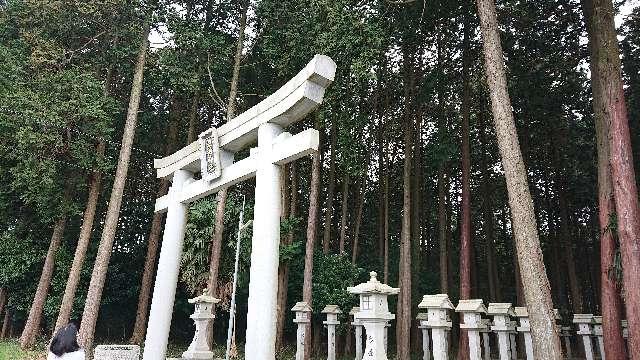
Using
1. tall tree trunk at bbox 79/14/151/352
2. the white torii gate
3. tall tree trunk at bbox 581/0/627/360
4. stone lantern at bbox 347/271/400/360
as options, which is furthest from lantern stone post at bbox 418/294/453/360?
tall tree trunk at bbox 79/14/151/352

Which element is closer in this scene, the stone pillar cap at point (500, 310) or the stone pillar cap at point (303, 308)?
the stone pillar cap at point (500, 310)

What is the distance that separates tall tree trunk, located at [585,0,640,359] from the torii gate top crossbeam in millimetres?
5745

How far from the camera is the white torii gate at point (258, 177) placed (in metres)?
4.74

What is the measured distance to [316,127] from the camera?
1366cm

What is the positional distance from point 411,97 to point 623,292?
28.8ft

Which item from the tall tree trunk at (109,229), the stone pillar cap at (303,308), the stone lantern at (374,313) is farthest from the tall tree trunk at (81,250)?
the stone lantern at (374,313)

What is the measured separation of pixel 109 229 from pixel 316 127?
6.45 m

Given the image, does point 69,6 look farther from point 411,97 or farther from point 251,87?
point 411,97

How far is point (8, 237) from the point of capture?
1411 centimetres

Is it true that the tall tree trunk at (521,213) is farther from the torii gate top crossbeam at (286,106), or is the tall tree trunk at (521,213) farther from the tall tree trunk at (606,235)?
the torii gate top crossbeam at (286,106)

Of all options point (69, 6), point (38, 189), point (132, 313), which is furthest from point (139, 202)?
point (69, 6)

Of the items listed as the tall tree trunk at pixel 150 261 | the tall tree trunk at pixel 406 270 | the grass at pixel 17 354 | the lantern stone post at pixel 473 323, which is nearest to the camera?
the lantern stone post at pixel 473 323

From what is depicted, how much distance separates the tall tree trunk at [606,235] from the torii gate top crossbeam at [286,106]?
6139 mm

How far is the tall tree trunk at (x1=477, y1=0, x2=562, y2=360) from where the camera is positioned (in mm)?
5605
